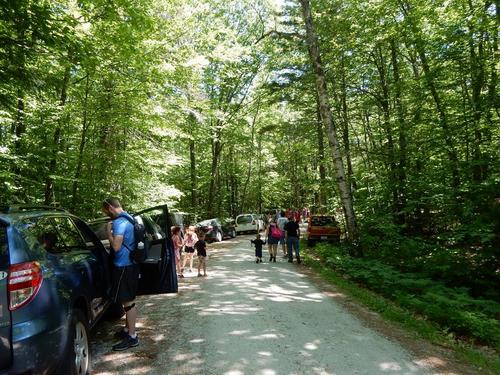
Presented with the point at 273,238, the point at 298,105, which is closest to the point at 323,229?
the point at 273,238

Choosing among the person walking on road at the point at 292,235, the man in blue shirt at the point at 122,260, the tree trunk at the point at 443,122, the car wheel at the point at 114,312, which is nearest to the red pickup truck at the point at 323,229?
the person walking on road at the point at 292,235

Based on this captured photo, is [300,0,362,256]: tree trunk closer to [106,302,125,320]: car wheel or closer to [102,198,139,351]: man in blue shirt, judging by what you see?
[106,302,125,320]: car wheel

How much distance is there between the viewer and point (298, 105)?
21.4 meters

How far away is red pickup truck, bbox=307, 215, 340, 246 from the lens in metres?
19.0

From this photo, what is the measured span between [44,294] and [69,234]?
5.37 ft

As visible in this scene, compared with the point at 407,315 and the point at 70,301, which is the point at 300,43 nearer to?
the point at 407,315

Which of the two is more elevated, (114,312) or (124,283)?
(124,283)

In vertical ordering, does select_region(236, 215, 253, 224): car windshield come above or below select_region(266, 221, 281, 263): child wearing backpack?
above

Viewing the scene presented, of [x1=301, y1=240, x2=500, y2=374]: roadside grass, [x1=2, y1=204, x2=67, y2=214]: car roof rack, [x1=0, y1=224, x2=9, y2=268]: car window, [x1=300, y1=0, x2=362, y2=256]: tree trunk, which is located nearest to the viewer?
Result: [x1=0, y1=224, x2=9, y2=268]: car window

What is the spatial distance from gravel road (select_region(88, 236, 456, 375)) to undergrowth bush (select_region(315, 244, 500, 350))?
152cm

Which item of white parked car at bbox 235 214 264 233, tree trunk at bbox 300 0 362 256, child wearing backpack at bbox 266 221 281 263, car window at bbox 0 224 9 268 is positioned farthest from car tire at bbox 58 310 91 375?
white parked car at bbox 235 214 264 233

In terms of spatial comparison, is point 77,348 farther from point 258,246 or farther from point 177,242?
point 258,246

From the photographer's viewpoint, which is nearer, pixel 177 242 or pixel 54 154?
pixel 177 242

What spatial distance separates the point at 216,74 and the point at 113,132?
1282cm
